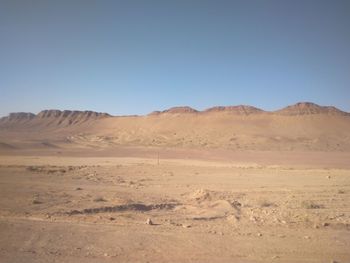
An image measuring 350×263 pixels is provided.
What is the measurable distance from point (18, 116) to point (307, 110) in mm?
124931

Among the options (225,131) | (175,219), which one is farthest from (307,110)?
(175,219)

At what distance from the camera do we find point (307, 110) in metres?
101

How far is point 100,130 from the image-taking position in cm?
11112

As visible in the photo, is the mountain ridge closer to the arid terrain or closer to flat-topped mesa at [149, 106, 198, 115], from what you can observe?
flat-topped mesa at [149, 106, 198, 115]

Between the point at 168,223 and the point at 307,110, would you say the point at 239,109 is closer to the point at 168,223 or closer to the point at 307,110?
the point at 307,110

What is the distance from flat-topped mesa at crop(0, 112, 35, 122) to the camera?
174 m

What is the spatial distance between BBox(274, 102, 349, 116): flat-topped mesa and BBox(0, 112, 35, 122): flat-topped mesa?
108 metres

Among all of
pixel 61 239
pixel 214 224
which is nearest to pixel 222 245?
pixel 214 224

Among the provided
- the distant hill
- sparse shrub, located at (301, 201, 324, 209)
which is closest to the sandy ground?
sparse shrub, located at (301, 201, 324, 209)

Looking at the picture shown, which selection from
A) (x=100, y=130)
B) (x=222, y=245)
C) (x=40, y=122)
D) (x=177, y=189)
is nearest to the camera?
(x=222, y=245)

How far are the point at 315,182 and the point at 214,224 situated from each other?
1385 cm

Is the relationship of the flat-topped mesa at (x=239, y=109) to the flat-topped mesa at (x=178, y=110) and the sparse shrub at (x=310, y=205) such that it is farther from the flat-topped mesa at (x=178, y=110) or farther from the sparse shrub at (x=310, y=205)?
the sparse shrub at (x=310, y=205)

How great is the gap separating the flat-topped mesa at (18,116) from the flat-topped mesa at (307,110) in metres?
108

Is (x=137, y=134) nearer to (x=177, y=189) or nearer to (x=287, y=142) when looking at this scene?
(x=287, y=142)
